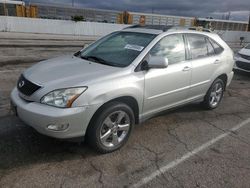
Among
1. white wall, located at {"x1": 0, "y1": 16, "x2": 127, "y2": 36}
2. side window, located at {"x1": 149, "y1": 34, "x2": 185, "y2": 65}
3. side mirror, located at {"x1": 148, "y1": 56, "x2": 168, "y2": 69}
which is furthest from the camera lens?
white wall, located at {"x1": 0, "y1": 16, "x2": 127, "y2": 36}

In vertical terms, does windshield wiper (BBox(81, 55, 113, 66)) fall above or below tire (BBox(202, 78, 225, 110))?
above

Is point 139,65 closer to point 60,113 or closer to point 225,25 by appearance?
point 60,113

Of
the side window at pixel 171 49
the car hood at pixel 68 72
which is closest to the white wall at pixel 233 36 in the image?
the side window at pixel 171 49

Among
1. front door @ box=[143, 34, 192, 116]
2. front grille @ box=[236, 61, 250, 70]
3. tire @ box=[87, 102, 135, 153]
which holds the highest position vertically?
front door @ box=[143, 34, 192, 116]

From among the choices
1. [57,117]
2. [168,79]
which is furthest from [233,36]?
[57,117]

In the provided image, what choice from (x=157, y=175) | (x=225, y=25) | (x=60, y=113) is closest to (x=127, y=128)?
(x=157, y=175)

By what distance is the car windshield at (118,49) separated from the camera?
3732mm

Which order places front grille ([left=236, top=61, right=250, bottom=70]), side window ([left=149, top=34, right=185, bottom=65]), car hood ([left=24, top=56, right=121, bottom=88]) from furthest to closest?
front grille ([left=236, top=61, right=250, bottom=70]) < side window ([left=149, top=34, right=185, bottom=65]) < car hood ([left=24, top=56, right=121, bottom=88])

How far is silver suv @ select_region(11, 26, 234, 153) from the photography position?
298cm

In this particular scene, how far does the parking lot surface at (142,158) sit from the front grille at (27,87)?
2.48 feet

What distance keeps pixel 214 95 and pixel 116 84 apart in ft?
9.45

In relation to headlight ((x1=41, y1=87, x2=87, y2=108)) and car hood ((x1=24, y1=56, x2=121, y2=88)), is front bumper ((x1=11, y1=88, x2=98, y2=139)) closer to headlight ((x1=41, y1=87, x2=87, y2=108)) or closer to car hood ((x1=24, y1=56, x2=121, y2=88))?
headlight ((x1=41, y1=87, x2=87, y2=108))

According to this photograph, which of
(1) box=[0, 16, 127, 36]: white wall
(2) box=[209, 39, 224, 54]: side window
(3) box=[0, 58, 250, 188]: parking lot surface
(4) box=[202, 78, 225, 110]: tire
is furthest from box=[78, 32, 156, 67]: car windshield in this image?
(1) box=[0, 16, 127, 36]: white wall

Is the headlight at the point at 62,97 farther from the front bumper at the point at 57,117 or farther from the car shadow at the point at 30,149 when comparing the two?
the car shadow at the point at 30,149
